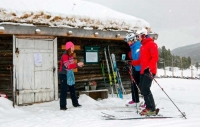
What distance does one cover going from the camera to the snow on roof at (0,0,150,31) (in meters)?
7.12

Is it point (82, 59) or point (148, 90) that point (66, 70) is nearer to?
point (148, 90)

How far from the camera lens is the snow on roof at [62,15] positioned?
23.4 ft

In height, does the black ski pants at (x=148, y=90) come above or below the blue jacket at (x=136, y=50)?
below

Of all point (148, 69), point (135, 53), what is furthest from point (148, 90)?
point (135, 53)

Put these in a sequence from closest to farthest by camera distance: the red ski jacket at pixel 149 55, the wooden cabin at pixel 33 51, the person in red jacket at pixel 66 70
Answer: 1. the red ski jacket at pixel 149 55
2. the person in red jacket at pixel 66 70
3. the wooden cabin at pixel 33 51

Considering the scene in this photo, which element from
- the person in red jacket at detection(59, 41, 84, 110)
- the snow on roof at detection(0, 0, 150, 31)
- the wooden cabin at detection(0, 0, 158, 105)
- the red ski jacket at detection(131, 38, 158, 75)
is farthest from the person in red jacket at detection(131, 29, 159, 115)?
the snow on roof at detection(0, 0, 150, 31)

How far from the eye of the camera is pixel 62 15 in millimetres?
7984

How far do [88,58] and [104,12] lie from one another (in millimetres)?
2236

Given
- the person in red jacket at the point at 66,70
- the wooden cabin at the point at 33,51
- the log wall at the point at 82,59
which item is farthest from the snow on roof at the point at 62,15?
the person in red jacket at the point at 66,70

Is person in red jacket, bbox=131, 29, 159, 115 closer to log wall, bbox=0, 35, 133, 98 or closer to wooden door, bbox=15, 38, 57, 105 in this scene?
wooden door, bbox=15, 38, 57, 105

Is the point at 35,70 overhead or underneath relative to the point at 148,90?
overhead

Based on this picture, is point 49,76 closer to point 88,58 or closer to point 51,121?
point 88,58

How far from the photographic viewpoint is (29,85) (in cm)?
745

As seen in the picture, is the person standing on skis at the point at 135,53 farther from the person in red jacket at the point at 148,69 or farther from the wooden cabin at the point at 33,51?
the wooden cabin at the point at 33,51
